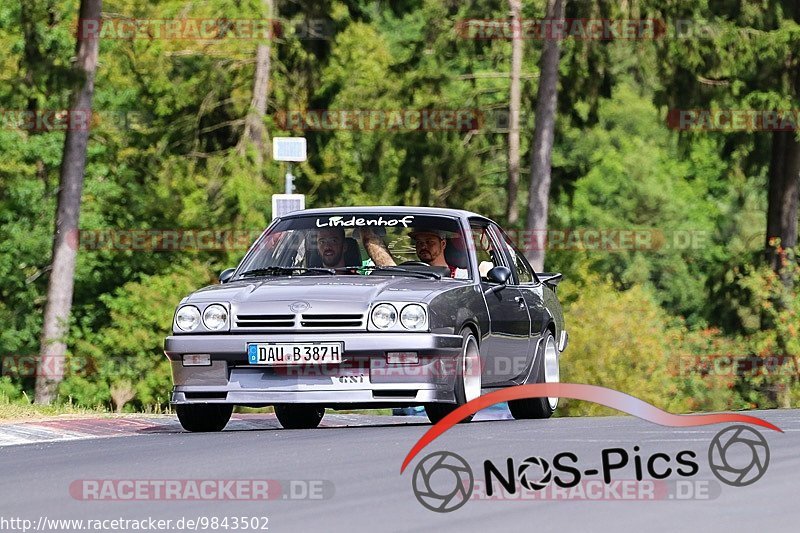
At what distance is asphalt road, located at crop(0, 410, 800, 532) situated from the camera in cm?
780

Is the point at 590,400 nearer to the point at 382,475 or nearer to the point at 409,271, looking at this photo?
the point at 382,475

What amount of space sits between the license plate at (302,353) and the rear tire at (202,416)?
2.73 ft

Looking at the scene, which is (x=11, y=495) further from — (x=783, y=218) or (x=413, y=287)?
(x=783, y=218)

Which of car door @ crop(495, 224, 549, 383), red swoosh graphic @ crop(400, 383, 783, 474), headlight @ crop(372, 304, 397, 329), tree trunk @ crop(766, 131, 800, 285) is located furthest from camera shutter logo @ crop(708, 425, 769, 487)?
tree trunk @ crop(766, 131, 800, 285)

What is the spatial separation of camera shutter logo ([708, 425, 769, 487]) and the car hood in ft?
8.63

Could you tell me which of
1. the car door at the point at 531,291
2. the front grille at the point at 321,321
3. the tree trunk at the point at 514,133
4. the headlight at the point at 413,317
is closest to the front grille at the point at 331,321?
the front grille at the point at 321,321

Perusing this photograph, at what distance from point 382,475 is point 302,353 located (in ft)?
10.9

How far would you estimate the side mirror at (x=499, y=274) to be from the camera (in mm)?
14055

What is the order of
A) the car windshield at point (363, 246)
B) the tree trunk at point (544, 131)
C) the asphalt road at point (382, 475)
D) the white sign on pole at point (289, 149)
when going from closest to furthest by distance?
the asphalt road at point (382, 475) → the car windshield at point (363, 246) → the white sign on pole at point (289, 149) → the tree trunk at point (544, 131)

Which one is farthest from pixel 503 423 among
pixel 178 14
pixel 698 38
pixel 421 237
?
pixel 178 14

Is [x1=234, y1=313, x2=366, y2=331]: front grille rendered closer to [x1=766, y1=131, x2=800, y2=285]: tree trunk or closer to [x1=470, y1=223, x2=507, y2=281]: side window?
[x1=470, y1=223, x2=507, y2=281]: side window

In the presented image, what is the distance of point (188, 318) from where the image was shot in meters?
13.0

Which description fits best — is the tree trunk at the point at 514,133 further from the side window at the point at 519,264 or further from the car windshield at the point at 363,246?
the car windshield at the point at 363,246

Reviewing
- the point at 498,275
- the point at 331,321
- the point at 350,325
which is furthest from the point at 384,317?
the point at 498,275
